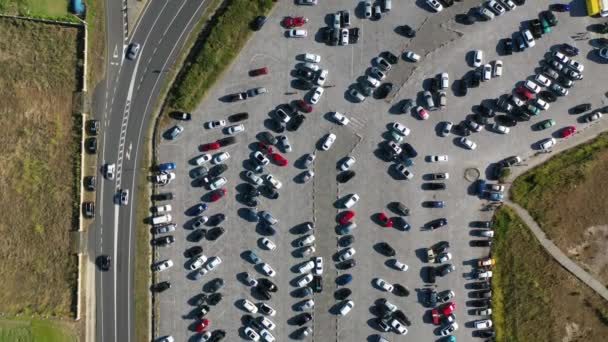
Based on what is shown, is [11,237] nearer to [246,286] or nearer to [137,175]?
[137,175]

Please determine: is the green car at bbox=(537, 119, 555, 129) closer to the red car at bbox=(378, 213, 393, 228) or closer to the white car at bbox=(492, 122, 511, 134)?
the white car at bbox=(492, 122, 511, 134)

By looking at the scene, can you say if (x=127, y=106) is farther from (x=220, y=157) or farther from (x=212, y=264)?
(x=212, y=264)

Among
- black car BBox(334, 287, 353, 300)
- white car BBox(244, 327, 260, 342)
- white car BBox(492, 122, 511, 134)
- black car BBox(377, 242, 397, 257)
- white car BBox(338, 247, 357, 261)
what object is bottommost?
white car BBox(244, 327, 260, 342)

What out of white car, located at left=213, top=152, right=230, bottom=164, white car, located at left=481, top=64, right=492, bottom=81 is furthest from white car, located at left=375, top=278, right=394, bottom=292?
white car, located at left=481, top=64, right=492, bottom=81

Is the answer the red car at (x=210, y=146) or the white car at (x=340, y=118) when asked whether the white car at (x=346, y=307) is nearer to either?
the white car at (x=340, y=118)

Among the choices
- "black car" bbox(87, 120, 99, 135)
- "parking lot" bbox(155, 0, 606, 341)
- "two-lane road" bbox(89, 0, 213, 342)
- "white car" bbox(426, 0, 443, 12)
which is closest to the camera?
"parking lot" bbox(155, 0, 606, 341)

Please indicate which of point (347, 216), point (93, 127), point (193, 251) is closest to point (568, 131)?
point (347, 216)

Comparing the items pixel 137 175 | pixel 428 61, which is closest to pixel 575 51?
pixel 428 61
